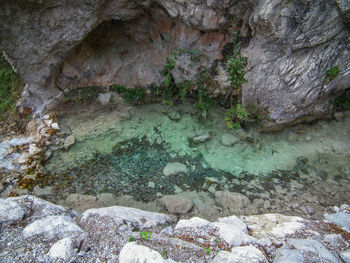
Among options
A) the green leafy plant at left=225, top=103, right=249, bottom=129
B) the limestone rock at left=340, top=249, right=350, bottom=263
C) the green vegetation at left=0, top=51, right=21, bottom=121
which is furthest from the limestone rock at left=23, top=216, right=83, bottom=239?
the green leafy plant at left=225, top=103, right=249, bottom=129

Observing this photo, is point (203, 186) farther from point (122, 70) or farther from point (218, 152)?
point (122, 70)

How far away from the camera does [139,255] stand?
11.1 ft

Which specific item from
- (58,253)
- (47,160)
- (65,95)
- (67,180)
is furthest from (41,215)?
(65,95)

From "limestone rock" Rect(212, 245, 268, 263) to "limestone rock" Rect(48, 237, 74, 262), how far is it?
234cm

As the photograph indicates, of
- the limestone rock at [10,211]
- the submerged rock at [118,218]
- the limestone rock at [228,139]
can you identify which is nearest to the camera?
the limestone rock at [10,211]

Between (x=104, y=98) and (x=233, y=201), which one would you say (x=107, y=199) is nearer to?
(x=233, y=201)

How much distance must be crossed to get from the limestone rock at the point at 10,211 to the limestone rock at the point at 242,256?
3.72 m

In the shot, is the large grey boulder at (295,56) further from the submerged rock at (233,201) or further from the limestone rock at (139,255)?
the limestone rock at (139,255)

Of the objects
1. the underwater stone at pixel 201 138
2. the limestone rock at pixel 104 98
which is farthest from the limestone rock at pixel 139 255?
the limestone rock at pixel 104 98

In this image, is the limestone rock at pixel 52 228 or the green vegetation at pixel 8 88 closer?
the limestone rock at pixel 52 228

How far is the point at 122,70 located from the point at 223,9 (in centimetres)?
409

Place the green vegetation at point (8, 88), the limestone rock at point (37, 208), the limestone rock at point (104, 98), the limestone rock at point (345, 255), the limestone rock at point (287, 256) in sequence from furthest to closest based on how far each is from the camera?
the limestone rock at point (104, 98)
the green vegetation at point (8, 88)
the limestone rock at point (37, 208)
the limestone rock at point (345, 255)
the limestone rock at point (287, 256)

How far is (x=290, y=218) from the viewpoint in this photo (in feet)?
16.5

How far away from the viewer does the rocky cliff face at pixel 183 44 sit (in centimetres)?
554
